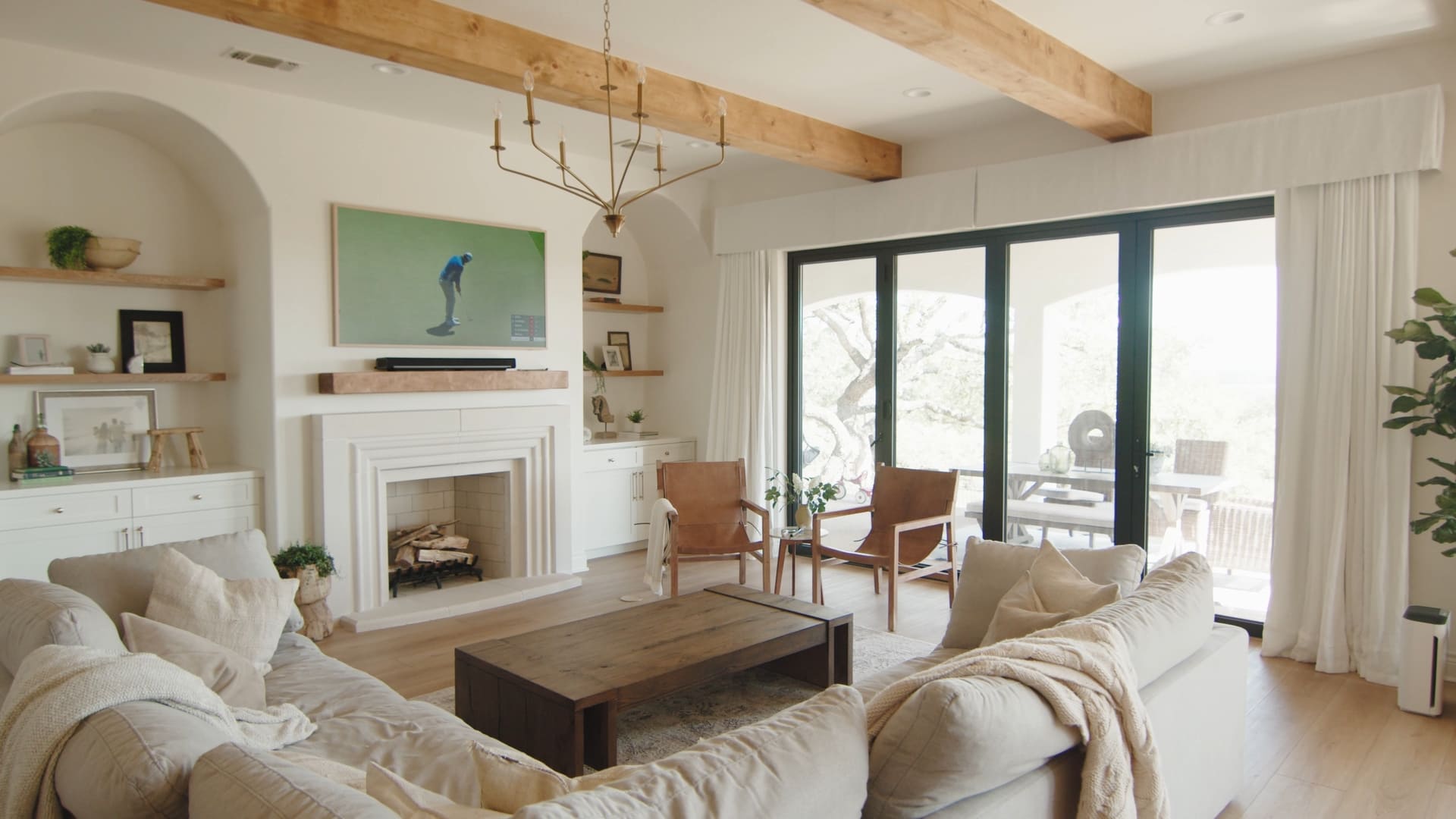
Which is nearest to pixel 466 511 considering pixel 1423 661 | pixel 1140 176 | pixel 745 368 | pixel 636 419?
pixel 636 419

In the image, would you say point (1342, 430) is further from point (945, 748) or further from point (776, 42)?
point (945, 748)

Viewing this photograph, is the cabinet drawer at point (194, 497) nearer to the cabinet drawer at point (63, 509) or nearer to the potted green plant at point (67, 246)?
the cabinet drawer at point (63, 509)

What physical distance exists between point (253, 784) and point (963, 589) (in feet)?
7.57

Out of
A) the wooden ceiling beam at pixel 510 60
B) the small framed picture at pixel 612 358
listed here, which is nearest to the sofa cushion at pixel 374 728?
the wooden ceiling beam at pixel 510 60

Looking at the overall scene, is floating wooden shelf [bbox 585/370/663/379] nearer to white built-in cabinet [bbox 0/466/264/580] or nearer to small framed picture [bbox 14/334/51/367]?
white built-in cabinet [bbox 0/466/264/580]

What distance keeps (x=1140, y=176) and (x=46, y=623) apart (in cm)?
471

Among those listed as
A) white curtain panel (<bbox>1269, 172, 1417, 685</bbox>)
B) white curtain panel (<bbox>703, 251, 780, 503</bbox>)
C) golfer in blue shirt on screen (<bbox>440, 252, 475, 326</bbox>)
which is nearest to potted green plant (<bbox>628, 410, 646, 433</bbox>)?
white curtain panel (<bbox>703, 251, 780, 503</bbox>)

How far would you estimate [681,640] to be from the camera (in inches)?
130

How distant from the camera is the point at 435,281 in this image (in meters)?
5.23

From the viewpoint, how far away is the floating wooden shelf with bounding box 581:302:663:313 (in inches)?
260

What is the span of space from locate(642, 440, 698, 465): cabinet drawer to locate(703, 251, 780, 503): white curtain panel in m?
0.26

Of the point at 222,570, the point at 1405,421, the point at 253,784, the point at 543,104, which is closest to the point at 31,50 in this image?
the point at 543,104

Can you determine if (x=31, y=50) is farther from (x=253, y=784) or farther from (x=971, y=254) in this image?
(x=971, y=254)

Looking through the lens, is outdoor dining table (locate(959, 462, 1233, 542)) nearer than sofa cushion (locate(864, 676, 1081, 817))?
No
